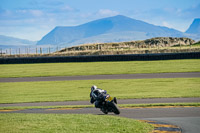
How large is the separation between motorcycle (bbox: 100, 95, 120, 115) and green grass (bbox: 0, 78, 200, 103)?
6.50 m

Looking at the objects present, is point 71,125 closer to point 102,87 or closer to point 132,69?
point 102,87

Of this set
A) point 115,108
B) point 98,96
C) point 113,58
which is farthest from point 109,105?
point 113,58

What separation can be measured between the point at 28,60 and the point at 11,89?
941 inches

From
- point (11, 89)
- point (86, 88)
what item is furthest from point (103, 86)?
point (11, 89)

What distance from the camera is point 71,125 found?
35.7 feet

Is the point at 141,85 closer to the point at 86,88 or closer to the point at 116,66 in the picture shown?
the point at 86,88

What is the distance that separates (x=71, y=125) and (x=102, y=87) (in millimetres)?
14707

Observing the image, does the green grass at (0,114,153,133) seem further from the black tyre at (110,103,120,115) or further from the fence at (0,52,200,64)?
the fence at (0,52,200,64)

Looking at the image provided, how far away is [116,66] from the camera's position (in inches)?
1620

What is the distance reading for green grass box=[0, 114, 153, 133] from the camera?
10.2 metres

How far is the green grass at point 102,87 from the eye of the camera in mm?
21234

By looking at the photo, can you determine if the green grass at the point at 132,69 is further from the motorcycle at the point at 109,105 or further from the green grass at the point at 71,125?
the green grass at the point at 71,125

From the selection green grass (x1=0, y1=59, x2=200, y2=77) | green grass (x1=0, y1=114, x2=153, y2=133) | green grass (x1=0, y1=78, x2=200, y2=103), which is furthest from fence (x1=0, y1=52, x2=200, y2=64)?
green grass (x1=0, y1=114, x2=153, y2=133)

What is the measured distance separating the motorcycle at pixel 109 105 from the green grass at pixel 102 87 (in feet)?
21.3
